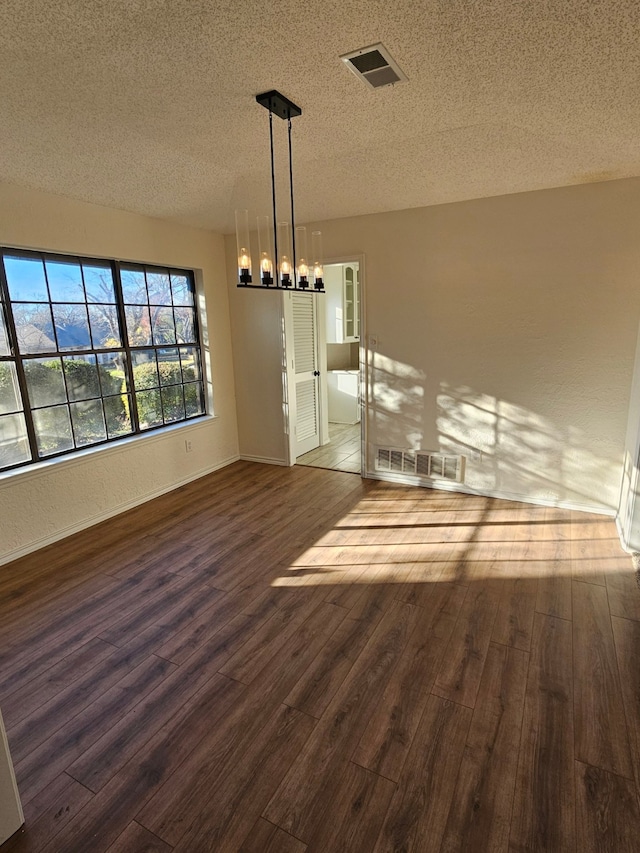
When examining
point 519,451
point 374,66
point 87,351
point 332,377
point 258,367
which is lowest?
point 519,451

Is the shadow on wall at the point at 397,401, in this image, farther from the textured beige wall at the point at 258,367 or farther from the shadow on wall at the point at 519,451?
the textured beige wall at the point at 258,367

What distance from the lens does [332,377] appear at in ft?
23.6

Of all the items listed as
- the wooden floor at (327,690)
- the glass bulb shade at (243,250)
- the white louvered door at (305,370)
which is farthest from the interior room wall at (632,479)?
the white louvered door at (305,370)

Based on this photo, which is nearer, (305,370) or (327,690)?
(327,690)

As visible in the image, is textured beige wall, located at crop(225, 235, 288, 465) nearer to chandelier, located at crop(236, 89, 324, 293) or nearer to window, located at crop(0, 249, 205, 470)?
window, located at crop(0, 249, 205, 470)

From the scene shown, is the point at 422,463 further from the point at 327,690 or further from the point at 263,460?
the point at 327,690

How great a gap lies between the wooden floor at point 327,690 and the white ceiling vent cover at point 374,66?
275 cm

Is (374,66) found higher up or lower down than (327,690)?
higher up

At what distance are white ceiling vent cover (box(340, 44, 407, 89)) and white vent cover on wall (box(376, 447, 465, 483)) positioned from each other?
3146mm

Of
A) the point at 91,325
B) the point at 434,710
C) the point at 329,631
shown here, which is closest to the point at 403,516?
the point at 329,631

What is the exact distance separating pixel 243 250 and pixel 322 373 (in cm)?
320

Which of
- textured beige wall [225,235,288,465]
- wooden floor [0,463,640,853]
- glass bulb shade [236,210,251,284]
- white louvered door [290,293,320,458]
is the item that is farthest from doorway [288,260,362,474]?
wooden floor [0,463,640,853]

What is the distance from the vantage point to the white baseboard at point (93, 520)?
10.9ft

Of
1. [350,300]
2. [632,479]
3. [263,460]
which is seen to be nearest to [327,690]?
[632,479]
